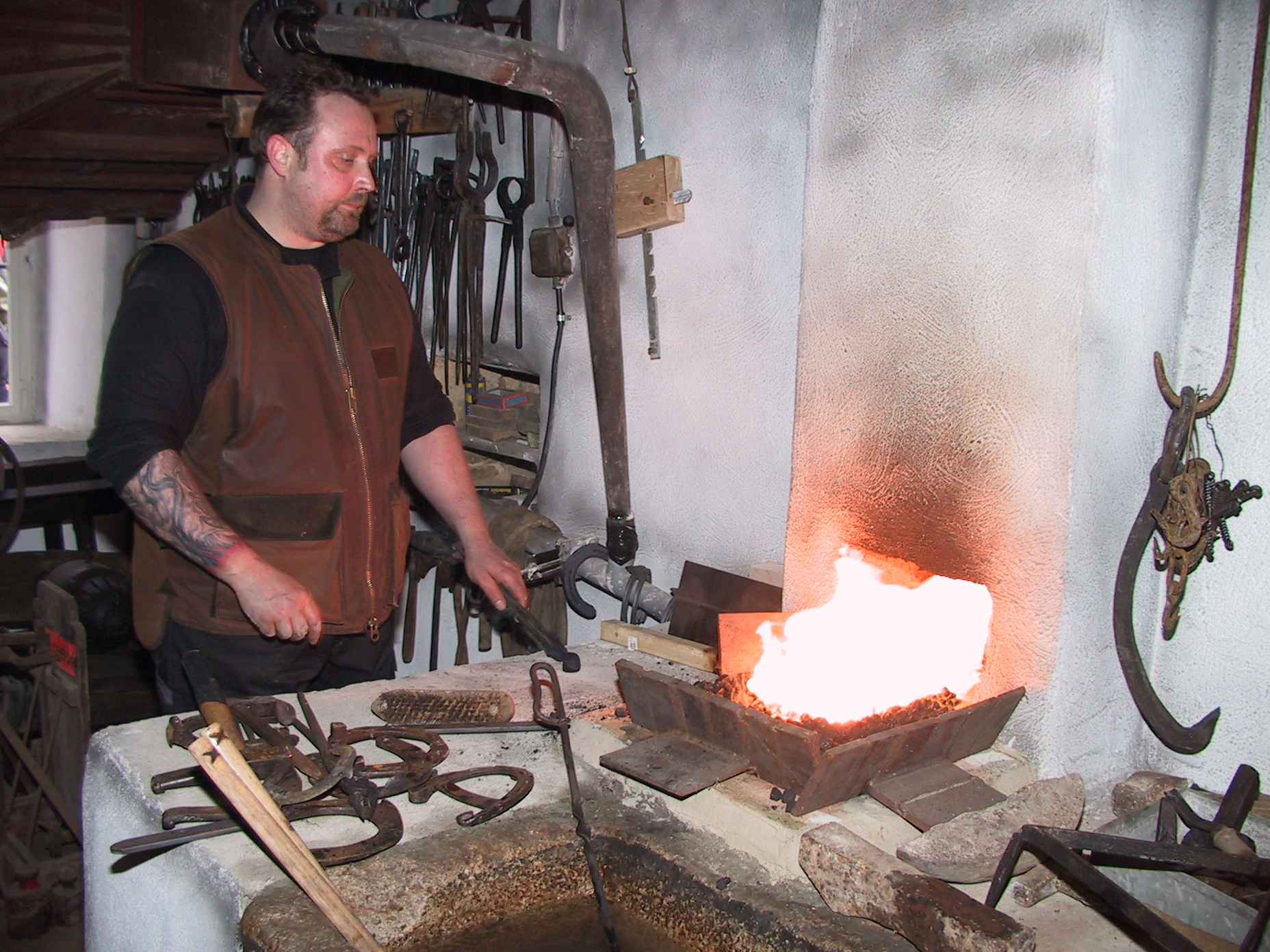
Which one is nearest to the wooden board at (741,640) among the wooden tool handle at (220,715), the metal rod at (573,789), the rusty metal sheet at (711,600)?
the metal rod at (573,789)

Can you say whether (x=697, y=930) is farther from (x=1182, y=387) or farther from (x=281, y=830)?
(x=1182, y=387)

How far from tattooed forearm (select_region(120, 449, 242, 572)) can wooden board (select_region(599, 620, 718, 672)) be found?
117 cm

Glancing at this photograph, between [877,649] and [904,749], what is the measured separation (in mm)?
342

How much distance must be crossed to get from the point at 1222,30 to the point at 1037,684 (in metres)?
1.27

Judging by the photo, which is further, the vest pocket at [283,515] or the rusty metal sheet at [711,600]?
the rusty metal sheet at [711,600]

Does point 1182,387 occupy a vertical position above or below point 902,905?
above

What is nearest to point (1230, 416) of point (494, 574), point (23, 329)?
point (494, 574)

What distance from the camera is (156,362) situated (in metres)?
2.04

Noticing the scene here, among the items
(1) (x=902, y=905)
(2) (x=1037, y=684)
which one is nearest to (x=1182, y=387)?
(2) (x=1037, y=684)

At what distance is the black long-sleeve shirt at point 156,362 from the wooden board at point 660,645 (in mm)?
1283

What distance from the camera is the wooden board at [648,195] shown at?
310cm

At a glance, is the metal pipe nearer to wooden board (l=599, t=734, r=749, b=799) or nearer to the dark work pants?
the dark work pants

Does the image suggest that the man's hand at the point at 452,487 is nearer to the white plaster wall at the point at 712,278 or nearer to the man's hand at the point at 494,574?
the man's hand at the point at 494,574

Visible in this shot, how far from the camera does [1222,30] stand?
184 centimetres
